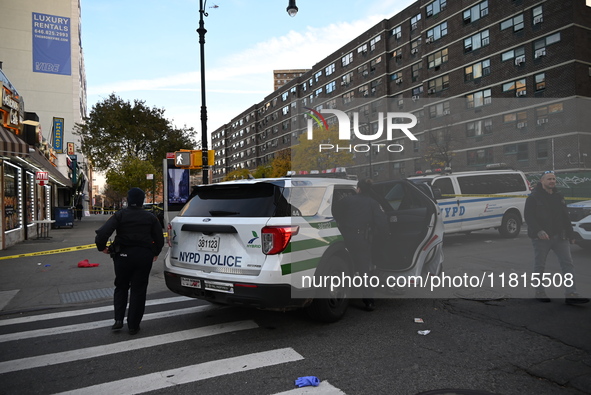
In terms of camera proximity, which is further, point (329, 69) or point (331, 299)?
point (329, 69)

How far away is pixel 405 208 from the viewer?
7711mm

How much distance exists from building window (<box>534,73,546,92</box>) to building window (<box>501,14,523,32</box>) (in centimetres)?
479

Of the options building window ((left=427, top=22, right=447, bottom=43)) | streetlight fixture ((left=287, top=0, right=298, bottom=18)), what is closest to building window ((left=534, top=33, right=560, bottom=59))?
building window ((left=427, top=22, right=447, bottom=43))

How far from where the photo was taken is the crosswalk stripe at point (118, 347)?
14.0 ft

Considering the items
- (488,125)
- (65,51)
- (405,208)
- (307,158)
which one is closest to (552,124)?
(488,125)

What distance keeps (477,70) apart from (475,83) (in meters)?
1.24

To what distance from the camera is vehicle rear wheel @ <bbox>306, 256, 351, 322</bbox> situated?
5.02 metres

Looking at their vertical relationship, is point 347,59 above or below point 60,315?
above

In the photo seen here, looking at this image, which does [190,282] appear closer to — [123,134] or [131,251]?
[131,251]

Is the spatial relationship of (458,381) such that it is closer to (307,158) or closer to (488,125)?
(488,125)

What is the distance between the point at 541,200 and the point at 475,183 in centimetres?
704

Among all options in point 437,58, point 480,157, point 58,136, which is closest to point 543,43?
point 480,157

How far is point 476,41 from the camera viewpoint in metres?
40.4

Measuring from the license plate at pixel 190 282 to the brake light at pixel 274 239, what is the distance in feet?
3.28
